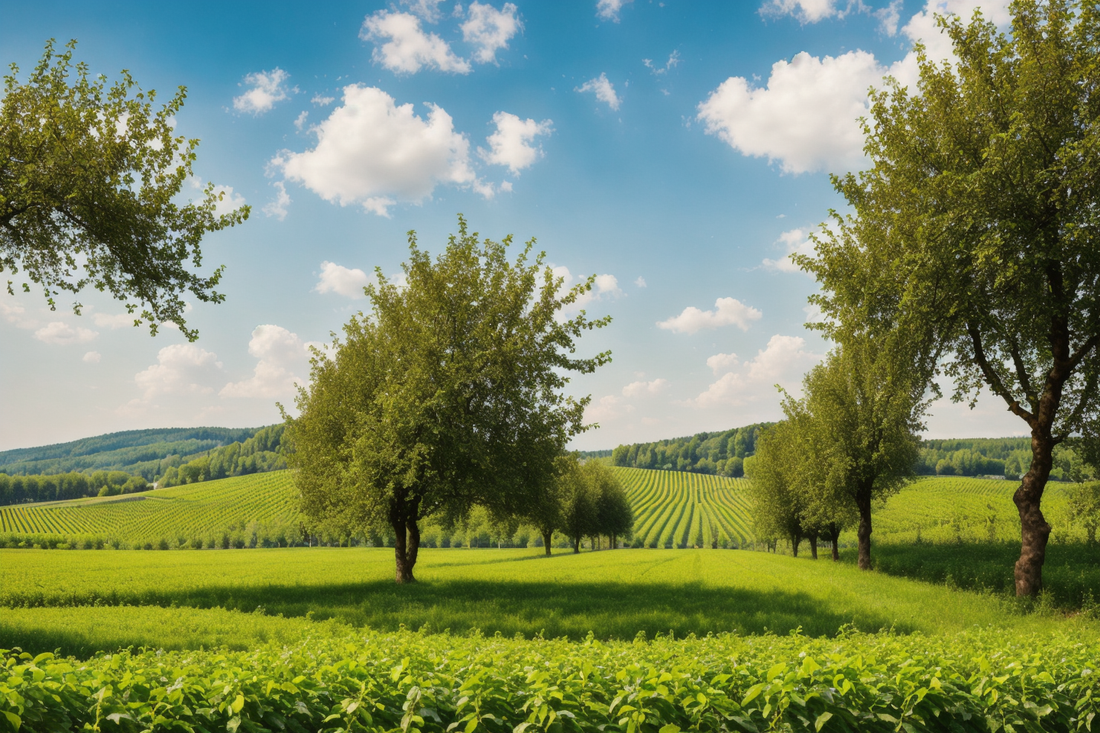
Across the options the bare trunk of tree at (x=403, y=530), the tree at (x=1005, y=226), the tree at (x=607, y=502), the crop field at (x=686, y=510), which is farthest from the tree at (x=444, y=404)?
the crop field at (x=686, y=510)

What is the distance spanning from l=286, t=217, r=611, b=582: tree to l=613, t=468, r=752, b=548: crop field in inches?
2423

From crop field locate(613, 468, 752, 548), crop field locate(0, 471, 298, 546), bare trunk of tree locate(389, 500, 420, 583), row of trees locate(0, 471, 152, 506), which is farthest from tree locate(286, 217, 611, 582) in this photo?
row of trees locate(0, 471, 152, 506)

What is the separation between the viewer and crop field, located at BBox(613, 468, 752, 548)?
109m

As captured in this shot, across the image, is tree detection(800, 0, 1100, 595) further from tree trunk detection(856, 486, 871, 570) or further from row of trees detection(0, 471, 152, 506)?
row of trees detection(0, 471, 152, 506)

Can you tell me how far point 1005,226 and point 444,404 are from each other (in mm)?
18448

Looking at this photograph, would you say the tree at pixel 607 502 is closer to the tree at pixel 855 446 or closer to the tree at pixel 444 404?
the tree at pixel 855 446

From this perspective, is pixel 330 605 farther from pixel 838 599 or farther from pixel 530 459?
pixel 838 599

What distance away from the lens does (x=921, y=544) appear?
44.0 meters

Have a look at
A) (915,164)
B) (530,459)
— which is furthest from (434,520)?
(915,164)

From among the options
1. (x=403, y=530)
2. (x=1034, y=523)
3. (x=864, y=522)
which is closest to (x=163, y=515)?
(x=403, y=530)

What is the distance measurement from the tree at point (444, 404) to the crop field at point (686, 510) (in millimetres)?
61542

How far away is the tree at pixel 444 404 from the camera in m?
21.5

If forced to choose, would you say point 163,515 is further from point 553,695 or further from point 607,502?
point 553,695

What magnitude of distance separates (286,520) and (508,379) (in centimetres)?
10734
